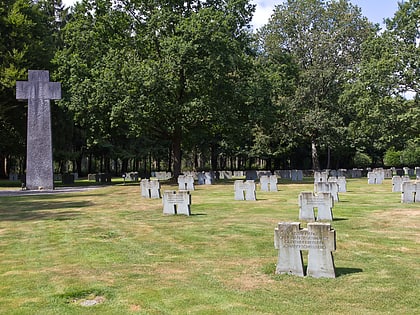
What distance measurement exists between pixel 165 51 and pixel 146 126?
204 inches

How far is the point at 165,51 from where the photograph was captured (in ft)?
96.6

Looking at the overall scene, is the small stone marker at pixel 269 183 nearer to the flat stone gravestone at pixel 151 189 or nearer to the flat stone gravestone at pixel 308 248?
the flat stone gravestone at pixel 151 189

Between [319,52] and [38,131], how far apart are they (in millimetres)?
29132

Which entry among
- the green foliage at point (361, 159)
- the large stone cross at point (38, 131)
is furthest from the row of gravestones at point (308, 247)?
the green foliage at point (361, 159)

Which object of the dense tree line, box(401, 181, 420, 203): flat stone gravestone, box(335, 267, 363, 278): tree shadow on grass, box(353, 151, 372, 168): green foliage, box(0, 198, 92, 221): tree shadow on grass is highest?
the dense tree line

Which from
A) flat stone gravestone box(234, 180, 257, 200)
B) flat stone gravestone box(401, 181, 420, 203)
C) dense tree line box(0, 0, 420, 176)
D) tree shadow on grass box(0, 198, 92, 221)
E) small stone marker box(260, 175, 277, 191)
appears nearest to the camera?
tree shadow on grass box(0, 198, 92, 221)

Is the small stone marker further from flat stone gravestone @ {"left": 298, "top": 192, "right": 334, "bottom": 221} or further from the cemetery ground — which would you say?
flat stone gravestone @ {"left": 298, "top": 192, "right": 334, "bottom": 221}

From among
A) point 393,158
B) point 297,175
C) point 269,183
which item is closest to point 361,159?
point 393,158

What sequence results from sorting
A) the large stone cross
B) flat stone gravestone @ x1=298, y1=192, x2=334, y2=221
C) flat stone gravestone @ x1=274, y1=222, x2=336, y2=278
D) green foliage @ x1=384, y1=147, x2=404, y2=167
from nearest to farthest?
1. flat stone gravestone @ x1=274, y1=222, x2=336, y2=278
2. flat stone gravestone @ x1=298, y1=192, x2=334, y2=221
3. the large stone cross
4. green foliage @ x1=384, y1=147, x2=404, y2=167

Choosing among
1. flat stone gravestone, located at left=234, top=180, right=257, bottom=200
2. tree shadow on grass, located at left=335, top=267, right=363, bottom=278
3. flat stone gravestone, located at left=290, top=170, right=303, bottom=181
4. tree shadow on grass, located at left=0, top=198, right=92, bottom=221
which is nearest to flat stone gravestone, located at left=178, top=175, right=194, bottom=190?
flat stone gravestone, located at left=234, top=180, right=257, bottom=200

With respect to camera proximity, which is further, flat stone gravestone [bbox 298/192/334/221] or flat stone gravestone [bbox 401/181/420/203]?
flat stone gravestone [bbox 401/181/420/203]

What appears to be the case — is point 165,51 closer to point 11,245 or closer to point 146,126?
point 146,126

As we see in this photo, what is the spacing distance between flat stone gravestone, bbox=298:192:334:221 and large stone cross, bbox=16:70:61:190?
19.3 m

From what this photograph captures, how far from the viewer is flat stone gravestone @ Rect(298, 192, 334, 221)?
12758mm
